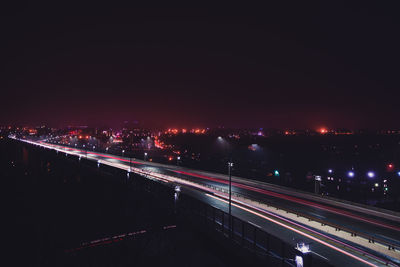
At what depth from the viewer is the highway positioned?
56.3 ft

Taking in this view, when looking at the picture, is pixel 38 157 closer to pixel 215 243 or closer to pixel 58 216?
pixel 58 216

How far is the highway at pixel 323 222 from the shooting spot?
56.3ft

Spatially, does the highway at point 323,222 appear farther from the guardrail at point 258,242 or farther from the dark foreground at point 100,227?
the dark foreground at point 100,227

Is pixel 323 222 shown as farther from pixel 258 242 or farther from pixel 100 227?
pixel 100 227

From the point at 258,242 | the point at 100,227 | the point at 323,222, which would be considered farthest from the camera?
the point at 100,227

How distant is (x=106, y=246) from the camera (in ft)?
98.7

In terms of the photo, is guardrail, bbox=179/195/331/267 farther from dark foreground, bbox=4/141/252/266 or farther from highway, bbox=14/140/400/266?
highway, bbox=14/140/400/266

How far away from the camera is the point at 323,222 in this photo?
2156cm

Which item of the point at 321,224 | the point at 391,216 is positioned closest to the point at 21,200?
the point at 321,224

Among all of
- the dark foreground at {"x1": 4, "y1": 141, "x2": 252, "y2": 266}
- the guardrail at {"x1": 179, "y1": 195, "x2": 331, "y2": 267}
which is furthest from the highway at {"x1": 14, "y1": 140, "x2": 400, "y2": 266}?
the dark foreground at {"x1": 4, "y1": 141, "x2": 252, "y2": 266}

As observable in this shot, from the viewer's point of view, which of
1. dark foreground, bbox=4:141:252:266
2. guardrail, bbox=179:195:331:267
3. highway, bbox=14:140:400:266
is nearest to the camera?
guardrail, bbox=179:195:331:267

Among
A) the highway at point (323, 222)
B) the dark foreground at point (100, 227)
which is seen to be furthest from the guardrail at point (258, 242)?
the highway at point (323, 222)

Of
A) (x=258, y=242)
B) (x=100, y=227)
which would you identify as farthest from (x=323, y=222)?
(x=100, y=227)

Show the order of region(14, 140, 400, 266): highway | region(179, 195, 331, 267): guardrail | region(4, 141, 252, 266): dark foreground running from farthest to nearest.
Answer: region(4, 141, 252, 266): dark foreground → region(14, 140, 400, 266): highway → region(179, 195, 331, 267): guardrail
